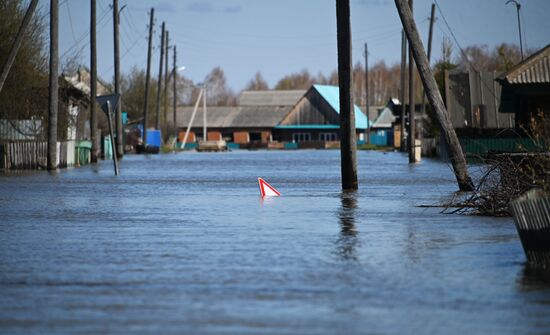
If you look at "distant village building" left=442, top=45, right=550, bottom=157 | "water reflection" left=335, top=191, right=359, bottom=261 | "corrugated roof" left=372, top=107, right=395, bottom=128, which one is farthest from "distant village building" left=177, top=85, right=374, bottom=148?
"water reflection" left=335, top=191, right=359, bottom=261

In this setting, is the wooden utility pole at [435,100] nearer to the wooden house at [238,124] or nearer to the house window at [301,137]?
the house window at [301,137]

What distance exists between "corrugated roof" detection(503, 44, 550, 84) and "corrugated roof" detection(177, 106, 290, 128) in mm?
87291

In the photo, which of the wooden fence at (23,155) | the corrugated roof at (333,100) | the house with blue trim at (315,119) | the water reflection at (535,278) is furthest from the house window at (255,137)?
the water reflection at (535,278)

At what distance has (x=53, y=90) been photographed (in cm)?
4219

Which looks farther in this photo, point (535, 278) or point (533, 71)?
point (533, 71)

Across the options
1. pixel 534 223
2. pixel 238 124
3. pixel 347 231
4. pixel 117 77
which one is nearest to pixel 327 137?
pixel 238 124

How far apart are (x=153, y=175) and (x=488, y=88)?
21.9m

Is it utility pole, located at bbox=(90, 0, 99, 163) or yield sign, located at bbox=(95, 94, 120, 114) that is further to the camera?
utility pole, located at bbox=(90, 0, 99, 163)

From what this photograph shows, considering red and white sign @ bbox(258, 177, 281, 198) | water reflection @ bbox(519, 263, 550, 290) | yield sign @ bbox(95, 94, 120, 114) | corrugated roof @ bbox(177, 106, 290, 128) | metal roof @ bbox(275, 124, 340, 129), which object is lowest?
water reflection @ bbox(519, 263, 550, 290)

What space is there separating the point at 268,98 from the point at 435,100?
140 m

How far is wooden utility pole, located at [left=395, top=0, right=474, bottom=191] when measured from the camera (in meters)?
25.2

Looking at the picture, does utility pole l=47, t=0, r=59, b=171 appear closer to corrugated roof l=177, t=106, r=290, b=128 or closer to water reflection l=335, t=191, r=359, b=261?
water reflection l=335, t=191, r=359, b=261

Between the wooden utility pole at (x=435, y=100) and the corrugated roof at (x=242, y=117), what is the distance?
102606 millimetres

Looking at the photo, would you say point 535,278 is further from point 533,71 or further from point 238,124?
point 238,124
